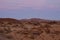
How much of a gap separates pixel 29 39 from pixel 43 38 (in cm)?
125

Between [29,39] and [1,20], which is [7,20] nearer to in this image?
[1,20]

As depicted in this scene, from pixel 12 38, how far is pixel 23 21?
1132cm

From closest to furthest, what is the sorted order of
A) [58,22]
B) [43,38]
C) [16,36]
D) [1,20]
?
[43,38], [16,36], [58,22], [1,20]

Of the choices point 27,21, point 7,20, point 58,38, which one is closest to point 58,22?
point 27,21

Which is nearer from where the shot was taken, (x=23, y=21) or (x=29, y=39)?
(x=29, y=39)

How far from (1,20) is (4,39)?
1275cm

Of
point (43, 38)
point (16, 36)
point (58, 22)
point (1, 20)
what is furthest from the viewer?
point (1, 20)

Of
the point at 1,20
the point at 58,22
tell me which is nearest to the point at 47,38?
the point at 58,22

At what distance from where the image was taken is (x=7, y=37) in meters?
13.7

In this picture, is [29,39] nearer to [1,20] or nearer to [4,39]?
[4,39]

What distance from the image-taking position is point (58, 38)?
1276 centimetres

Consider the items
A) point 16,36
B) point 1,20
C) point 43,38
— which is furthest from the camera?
point 1,20

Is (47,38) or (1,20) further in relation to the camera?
(1,20)

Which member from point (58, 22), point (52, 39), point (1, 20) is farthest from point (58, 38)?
point (1, 20)
